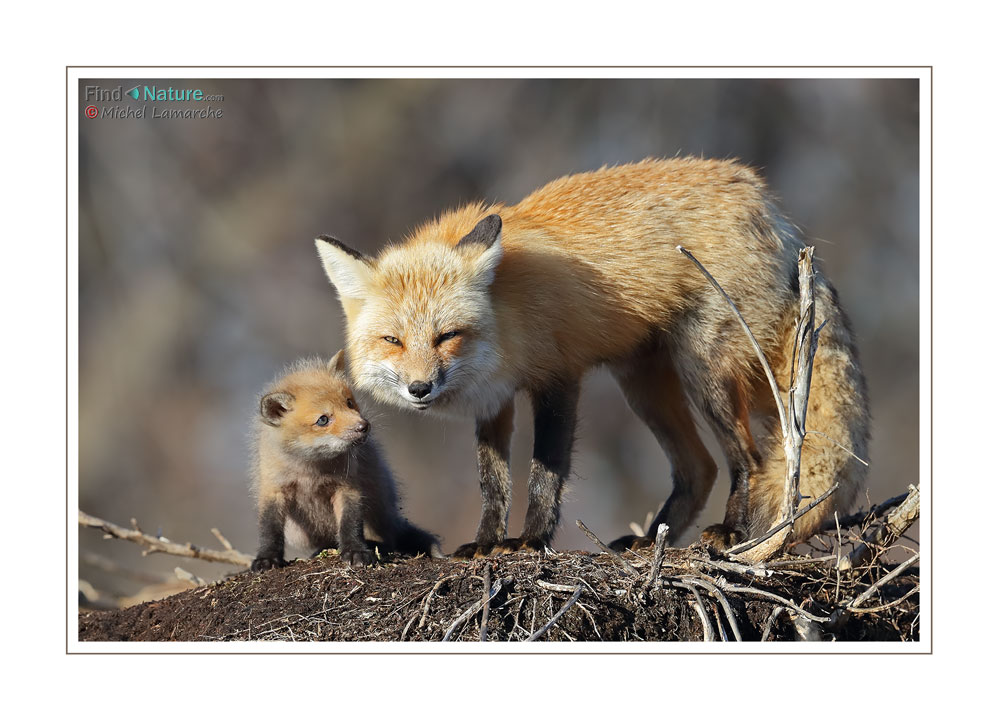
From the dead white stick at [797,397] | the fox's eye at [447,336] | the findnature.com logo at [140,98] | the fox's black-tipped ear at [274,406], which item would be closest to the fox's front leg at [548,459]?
the fox's eye at [447,336]

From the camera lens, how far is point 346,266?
457cm

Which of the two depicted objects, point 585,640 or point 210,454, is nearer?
point 585,640

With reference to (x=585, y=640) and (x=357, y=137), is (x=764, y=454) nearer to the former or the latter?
(x=585, y=640)

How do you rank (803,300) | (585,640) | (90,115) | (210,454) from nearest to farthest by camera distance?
1. (585,640)
2. (803,300)
3. (90,115)
4. (210,454)

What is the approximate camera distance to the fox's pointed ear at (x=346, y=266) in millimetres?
4523

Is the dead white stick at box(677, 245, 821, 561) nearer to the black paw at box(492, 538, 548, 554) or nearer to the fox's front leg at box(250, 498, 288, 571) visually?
the black paw at box(492, 538, 548, 554)

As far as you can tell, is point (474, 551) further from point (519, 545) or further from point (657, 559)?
point (657, 559)

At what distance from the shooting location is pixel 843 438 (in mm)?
4938

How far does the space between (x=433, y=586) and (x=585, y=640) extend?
64 cm

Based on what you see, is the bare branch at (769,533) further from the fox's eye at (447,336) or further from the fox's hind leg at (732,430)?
A: the fox's eye at (447,336)

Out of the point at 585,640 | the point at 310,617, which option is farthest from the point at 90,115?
the point at 585,640

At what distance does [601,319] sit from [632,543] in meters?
1.24
